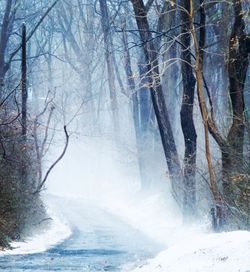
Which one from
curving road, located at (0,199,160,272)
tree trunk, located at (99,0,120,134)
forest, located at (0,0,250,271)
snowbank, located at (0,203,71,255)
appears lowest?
curving road, located at (0,199,160,272)

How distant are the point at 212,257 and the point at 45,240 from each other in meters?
11.1

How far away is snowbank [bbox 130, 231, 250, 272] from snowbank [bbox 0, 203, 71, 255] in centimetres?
566

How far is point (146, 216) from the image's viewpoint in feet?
98.1

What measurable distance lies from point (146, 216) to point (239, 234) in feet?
54.0

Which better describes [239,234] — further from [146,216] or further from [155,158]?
[155,158]

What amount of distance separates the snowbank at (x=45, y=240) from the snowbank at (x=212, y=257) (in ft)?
18.6

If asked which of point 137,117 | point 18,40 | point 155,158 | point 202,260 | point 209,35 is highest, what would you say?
point 18,40

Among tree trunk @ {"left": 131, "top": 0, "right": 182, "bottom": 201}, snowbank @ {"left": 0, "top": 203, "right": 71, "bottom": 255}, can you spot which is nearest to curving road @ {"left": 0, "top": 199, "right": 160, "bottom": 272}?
snowbank @ {"left": 0, "top": 203, "right": 71, "bottom": 255}

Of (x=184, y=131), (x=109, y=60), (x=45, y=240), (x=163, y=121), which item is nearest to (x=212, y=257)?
(x=45, y=240)

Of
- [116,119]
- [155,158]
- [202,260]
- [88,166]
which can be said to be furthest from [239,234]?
[88,166]

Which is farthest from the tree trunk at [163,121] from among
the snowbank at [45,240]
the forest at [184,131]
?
the snowbank at [45,240]

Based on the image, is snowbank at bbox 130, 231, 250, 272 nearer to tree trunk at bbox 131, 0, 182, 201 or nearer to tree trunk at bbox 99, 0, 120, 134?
tree trunk at bbox 131, 0, 182, 201

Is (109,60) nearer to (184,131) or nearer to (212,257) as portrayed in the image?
(184,131)

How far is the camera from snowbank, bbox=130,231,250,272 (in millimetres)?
11016
